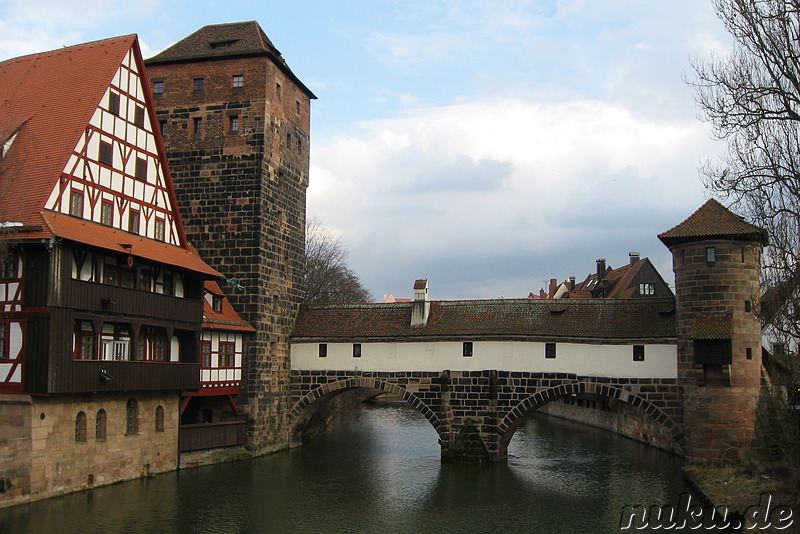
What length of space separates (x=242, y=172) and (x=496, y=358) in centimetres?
1155

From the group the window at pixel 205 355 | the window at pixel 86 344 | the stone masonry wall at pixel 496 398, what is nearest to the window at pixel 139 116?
the window at pixel 86 344

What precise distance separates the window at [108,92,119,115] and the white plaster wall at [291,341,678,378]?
12.0 meters

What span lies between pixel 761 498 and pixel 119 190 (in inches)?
748

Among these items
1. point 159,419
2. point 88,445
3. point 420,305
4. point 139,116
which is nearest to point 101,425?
point 88,445

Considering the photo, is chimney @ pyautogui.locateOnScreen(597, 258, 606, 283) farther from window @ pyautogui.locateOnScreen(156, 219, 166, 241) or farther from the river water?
window @ pyautogui.locateOnScreen(156, 219, 166, 241)

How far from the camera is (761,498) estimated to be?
66.4 ft

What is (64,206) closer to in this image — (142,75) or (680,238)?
(142,75)

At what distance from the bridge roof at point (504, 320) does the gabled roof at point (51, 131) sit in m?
7.09

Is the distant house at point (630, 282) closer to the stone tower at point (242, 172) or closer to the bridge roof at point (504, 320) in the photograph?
the bridge roof at point (504, 320)

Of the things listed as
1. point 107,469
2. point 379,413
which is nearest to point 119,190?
point 107,469

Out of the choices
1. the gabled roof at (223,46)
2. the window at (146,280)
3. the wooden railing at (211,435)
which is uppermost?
the gabled roof at (223,46)

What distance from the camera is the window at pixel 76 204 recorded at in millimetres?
22734

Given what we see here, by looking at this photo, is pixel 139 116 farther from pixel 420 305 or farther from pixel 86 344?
pixel 420 305

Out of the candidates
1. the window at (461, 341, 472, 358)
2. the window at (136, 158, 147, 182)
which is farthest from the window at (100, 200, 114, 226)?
the window at (461, 341, 472, 358)
